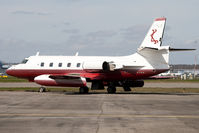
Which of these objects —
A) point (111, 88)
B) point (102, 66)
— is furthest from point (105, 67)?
point (111, 88)

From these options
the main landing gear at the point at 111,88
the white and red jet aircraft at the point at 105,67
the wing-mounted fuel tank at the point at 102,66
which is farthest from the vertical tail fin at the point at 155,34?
the main landing gear at the point at 111,88

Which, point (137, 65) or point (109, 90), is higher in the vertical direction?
point (137, 65)

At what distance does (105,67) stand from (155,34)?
542 centimetres

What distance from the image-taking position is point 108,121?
14.2 meters

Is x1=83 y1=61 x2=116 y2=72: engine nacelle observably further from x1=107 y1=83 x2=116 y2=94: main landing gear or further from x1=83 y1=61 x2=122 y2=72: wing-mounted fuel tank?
x1=107 y1=83 x2=116 y2=94: main landing gear

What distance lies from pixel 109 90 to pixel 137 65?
4067 mm

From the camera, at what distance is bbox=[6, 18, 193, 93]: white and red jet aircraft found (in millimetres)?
31672

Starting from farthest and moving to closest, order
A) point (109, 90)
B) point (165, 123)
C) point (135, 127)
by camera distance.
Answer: point (109, 90) → point (165, 123) → point (135, 127)

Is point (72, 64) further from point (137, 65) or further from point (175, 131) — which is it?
point (175, 131)

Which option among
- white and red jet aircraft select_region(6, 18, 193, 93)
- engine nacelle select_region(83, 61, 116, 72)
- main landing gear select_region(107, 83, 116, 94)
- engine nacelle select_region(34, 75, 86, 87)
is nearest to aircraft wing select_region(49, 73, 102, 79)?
white and red jet aircraft select_region(6, 18, 193, 93)

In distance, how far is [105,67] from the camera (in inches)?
1288

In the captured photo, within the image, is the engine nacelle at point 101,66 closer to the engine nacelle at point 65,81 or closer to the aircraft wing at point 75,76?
the aircraft wing at point 75,76

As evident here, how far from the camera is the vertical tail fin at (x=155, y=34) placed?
31.5 meters

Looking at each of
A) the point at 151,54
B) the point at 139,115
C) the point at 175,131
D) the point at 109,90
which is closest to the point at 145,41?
the point at 151,54
